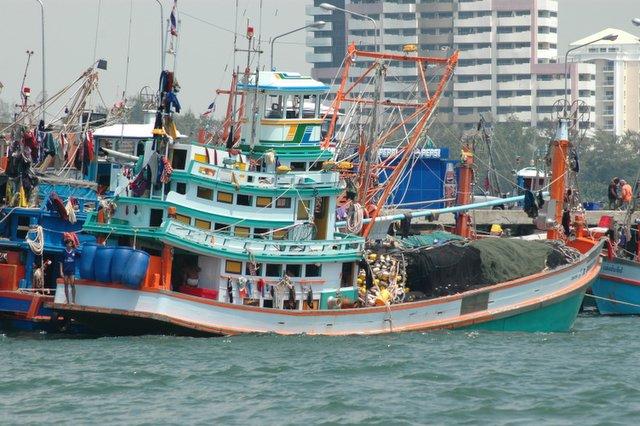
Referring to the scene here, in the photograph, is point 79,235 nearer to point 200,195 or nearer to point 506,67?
point 200,195

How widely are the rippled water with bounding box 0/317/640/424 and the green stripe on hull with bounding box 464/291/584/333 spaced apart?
55.5 inches

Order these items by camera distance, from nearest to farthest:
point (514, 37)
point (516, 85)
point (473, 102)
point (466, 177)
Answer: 1. point (466, 177)
2. point (473, 102)
3. point (516, 85)
4. point (514, 37)

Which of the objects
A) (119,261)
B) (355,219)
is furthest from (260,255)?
(355,219)

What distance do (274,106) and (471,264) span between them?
6271 millimetres

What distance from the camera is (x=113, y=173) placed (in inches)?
1735

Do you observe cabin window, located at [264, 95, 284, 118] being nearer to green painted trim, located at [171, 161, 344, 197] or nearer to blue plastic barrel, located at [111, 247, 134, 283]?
green painted trim, located at [171, 161, 344, 197]

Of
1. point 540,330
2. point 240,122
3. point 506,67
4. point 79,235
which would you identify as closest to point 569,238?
point 540,330

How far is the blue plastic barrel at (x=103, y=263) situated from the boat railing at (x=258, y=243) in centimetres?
141

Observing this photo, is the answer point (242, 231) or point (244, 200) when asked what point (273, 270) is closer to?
point (242, 231)

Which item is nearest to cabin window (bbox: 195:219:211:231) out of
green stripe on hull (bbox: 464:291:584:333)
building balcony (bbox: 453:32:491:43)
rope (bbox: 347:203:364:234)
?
rope (bbox: 347:203:364:234)

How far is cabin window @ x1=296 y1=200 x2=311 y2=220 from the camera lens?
37903 millimetres

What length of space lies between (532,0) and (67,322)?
131 meters

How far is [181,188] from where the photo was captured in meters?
36.6

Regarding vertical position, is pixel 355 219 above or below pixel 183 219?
above
